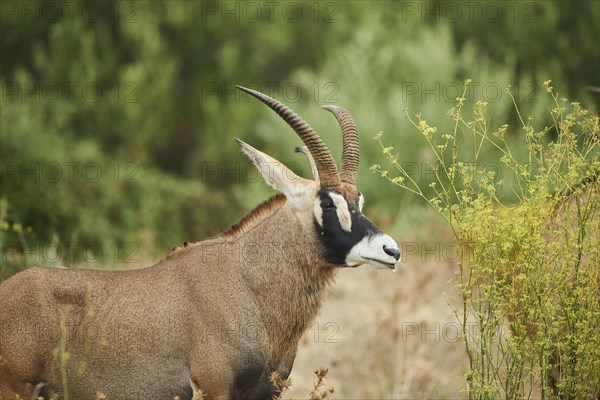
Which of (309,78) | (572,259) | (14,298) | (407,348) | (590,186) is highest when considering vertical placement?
(309,78)

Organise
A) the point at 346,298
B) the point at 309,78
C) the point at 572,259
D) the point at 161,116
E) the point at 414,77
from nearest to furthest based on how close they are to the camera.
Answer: the point at 572,259 < the point at 346,298 < the point at 414,77 < the point at 309,78 < the point at 161,116

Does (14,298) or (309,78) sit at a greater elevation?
(309,78)

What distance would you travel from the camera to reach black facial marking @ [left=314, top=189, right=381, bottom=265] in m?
7.39

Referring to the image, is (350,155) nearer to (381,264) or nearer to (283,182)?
(283,182)

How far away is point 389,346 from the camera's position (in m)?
12.1

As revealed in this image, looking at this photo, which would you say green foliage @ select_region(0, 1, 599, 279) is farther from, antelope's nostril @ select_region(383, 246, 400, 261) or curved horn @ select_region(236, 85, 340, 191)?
antelope's nostril @ select_region(383, 246, 400, 261)

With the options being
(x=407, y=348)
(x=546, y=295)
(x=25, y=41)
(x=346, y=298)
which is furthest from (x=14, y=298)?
(x=25, y=41)

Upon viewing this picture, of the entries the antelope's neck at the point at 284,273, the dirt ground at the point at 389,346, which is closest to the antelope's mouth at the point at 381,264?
the antelope's neck at the point at 284,273

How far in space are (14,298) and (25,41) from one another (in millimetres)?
21430

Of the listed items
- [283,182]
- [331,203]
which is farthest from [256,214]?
[331,203]

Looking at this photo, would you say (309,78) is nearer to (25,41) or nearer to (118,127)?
(118,127)

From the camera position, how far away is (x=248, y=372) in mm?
7023

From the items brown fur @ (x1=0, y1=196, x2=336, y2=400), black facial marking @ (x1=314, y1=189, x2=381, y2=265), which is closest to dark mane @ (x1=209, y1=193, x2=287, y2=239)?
brown fur @ (x1=0, y1=196, x2=336, y2=400)

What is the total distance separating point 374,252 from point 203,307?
1.32 m
